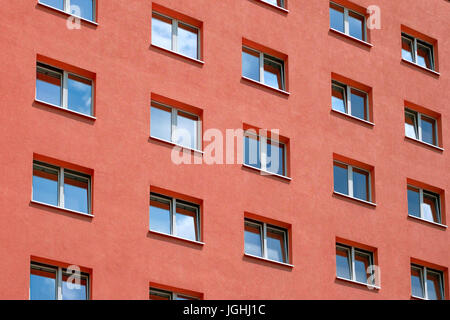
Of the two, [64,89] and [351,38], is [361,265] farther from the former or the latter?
[64,89]

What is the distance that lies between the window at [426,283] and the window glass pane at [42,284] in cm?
1208

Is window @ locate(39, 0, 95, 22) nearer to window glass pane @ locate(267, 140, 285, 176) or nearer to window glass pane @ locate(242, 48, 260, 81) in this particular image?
window glass pane @ locate(242, 48, 260, 81)

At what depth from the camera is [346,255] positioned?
35.3 meters

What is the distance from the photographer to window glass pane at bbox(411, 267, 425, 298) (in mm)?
36438

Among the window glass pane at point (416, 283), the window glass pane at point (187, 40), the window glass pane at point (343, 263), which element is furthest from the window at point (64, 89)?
the window glass pane at point (416, 283)

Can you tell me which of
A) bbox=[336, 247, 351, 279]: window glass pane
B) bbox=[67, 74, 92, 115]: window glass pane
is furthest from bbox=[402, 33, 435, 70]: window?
bbox=[67, 74, 92, 115]: window glass pane

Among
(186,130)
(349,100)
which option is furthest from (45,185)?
(349,100)

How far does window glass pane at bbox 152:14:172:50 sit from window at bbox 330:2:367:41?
6268mm

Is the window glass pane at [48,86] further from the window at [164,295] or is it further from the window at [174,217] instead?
the window at [164,295]

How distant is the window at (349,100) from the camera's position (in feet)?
123

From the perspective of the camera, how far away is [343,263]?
115ft

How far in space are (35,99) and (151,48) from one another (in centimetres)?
426
